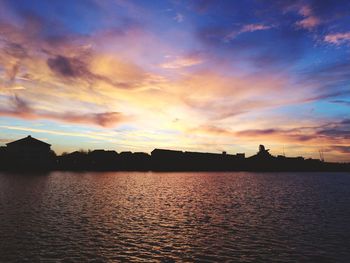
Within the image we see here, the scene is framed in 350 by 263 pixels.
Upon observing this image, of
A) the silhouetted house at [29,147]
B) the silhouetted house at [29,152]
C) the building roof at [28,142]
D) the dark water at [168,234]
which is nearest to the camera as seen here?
the dark water at [168,234]

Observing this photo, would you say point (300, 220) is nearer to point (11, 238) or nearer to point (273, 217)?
point (273, 217)

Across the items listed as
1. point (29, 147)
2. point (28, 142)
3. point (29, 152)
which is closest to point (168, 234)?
point (29, 147)

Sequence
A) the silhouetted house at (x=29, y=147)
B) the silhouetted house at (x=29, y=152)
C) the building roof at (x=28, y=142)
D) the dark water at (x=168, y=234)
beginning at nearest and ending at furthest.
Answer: the dark water at (x=168, y=234), the silhouetted house at (x=29, y=152), the silhouetted house at (x=29, y=147), the building roof at (x=28, y=142)

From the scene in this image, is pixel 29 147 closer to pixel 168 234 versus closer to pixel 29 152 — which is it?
pixel 29 152

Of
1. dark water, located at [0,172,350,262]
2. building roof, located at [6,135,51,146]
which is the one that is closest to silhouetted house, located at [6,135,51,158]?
building roof, located at [6,135,51,146]

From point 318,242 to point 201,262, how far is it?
41.5 ft

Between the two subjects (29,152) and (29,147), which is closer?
(29,147)

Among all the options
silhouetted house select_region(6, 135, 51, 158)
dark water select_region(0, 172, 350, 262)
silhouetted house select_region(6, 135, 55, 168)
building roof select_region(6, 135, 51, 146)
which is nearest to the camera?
dark water select_region(0, 172, 350, 262)

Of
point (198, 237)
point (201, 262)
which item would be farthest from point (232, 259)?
point (198, 237)

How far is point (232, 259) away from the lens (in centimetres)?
2222

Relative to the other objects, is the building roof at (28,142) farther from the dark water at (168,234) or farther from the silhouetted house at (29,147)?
the dark water at (168,234)

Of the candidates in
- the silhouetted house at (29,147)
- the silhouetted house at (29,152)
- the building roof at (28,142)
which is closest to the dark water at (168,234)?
the silhouetted house at (29,152)

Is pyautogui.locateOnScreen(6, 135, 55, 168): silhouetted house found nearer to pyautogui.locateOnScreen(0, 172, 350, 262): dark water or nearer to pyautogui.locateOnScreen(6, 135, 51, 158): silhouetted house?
pyautogui.locateOnScreen(6, 135, 51, 158): silhouetted house

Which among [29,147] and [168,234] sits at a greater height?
[29,147]
